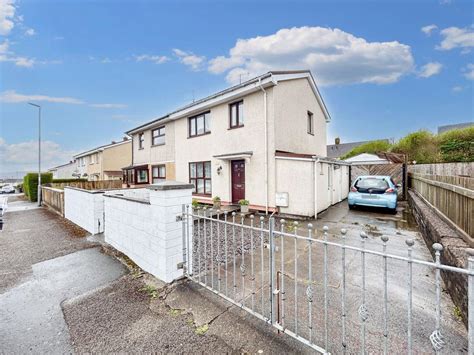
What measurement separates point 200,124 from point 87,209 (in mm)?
7926

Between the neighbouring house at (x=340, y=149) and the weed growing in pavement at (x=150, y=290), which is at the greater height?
the neighbouring house at (x=340, y=149)

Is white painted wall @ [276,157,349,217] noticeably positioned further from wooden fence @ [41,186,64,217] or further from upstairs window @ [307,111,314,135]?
wooden fence @ [41,186,64,217]

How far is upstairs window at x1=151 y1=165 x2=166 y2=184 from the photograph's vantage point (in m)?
16.7

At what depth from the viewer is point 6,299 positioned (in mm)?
3637

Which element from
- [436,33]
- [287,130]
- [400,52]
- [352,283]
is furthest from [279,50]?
[352,283]

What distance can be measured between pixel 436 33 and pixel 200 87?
1447 centimetres

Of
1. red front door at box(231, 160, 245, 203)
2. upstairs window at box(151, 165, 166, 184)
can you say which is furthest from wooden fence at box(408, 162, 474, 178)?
upstairs window at box(151, 165, 166, 184)

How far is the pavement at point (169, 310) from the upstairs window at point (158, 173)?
11.4m

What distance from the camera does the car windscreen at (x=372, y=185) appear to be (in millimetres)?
9906

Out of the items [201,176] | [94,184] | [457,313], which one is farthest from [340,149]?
[457,313]

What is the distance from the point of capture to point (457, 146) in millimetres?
15219

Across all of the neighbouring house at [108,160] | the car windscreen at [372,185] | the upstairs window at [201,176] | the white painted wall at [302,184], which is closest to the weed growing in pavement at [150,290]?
the white painted wall at [302,184]

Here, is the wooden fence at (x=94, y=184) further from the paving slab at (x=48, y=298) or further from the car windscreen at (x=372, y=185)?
the car windscreen at (x=372, y=185)

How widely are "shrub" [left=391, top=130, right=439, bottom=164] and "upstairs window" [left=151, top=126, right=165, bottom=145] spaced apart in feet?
64.0
